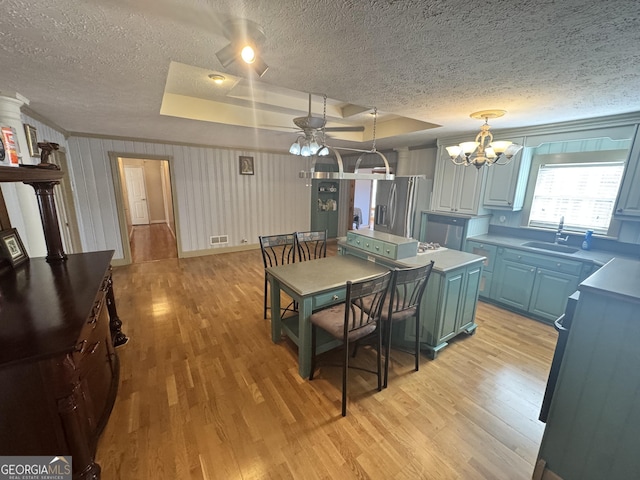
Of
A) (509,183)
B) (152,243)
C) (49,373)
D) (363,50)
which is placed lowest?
(152,243)

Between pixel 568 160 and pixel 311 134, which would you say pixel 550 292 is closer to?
pixel 568 160

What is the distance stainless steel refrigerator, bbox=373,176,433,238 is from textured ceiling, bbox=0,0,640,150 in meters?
1.83

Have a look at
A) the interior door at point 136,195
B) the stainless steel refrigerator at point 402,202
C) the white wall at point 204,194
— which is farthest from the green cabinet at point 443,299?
the interior door at point 136,195

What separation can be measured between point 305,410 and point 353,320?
754mm

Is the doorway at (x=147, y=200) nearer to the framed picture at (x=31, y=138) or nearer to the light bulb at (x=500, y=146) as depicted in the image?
the framed picture at (x=31, y=138)

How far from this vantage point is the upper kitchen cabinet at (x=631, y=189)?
8.20 ft

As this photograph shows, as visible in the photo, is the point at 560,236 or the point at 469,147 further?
the point at 560,236

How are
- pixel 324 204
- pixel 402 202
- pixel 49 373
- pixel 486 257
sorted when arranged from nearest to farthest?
pixel 49 373 < pixel 486 257 < pixel 402 202 < pixel 324 204

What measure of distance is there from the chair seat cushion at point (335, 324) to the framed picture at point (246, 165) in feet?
14.9

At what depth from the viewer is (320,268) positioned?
2512mm

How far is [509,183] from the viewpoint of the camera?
11.4 feet

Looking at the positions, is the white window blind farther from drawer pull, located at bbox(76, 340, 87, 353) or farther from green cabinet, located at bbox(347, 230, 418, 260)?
drawer pull, located at bbox(76, 340, 87, 353)

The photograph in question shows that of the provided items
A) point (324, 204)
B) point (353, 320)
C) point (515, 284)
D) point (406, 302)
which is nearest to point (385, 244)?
point (406, 302)

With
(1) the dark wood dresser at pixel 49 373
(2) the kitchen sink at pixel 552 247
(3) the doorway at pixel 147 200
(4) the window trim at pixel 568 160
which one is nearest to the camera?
(1) the dark wood dresser at pixel 49 373
